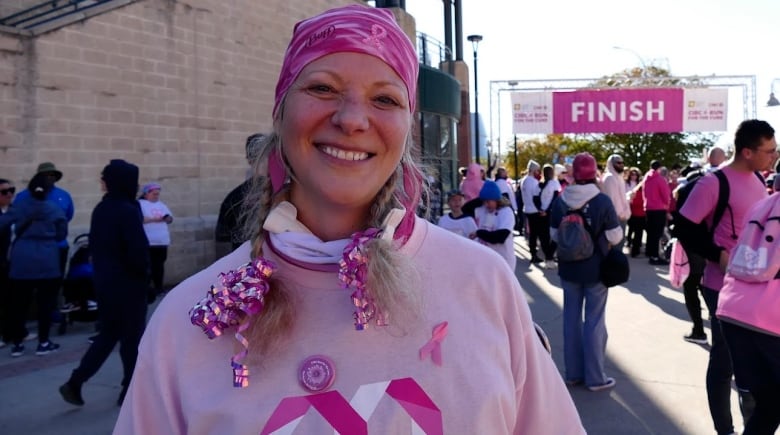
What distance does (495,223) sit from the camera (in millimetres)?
6449

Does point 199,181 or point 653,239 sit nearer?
point 199,181

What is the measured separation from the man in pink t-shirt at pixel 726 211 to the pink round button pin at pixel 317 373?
3.24m

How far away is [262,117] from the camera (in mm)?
12508

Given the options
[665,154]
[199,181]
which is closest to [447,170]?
[199,181]

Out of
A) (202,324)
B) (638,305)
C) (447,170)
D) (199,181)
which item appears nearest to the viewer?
Result: (202,324)

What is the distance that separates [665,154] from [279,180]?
3640 cm

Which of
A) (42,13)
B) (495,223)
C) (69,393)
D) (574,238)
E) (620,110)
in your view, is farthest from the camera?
(620,110)

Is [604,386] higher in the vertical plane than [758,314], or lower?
lower

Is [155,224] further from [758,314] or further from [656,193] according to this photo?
[656,193]

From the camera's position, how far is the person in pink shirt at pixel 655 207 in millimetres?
12227

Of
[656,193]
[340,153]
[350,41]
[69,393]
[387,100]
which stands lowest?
[69,393]

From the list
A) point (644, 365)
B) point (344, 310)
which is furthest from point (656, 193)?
point (344, 310)

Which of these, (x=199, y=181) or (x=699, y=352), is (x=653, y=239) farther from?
(x=199, y=181)

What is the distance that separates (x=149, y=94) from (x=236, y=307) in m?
9.48
